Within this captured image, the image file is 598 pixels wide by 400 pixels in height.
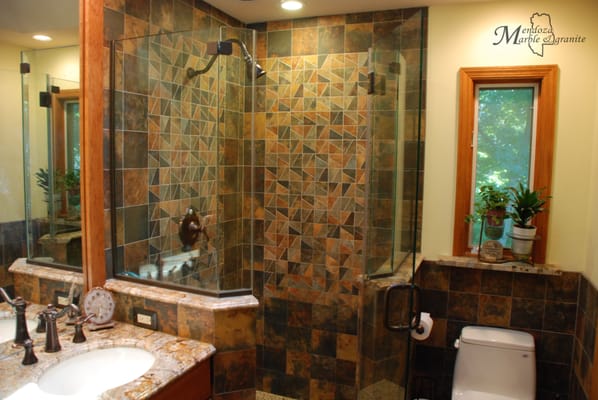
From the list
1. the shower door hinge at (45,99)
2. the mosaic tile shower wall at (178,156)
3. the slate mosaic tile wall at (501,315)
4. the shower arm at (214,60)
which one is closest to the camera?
the shower door hinge at (45,99)

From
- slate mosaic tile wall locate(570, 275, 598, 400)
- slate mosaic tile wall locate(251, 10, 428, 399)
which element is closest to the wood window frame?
slate mosaic tile wall locate(570, 275, 598, 400)

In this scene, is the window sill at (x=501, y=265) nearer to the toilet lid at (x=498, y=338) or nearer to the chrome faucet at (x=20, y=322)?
the toilet lid at (x=498, y=338)

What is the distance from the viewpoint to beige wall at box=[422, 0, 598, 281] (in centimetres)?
251

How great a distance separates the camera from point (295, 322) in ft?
10.3

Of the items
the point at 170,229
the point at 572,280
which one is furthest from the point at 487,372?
the point at 170,229

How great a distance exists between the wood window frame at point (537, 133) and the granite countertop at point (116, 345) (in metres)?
1.79

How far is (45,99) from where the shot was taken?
1.72 metres

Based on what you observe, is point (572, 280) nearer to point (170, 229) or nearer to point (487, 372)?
point (487, 372)

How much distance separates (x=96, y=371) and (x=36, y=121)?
100 cm

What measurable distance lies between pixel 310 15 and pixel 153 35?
48.4 inches

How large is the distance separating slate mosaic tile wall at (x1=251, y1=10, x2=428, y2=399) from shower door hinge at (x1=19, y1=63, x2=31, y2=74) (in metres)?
1.68

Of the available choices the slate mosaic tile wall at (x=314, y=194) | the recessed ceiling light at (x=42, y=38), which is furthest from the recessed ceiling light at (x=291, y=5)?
the recessed ceiling light at (x=42, y=38)

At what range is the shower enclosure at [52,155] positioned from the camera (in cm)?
163

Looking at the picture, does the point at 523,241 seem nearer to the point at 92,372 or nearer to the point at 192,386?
the point at 192,386
